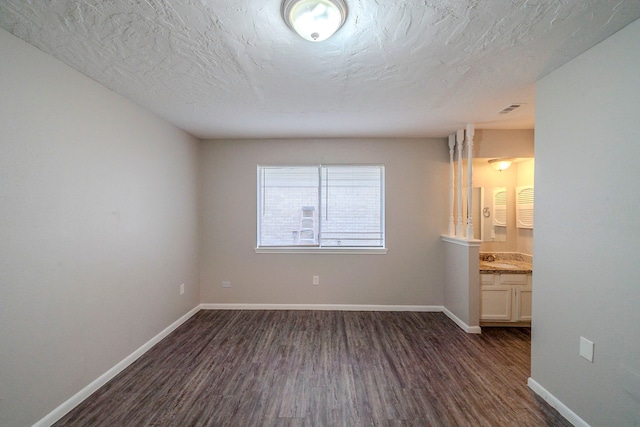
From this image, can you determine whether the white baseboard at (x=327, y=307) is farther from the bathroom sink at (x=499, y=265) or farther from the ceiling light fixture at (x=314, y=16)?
the ceiling light fixture at (x=314, y=16)

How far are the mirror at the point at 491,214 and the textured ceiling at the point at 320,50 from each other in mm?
1342

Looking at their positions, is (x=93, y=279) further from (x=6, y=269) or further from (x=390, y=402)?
(x=390, y=402)

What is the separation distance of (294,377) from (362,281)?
1814 mm

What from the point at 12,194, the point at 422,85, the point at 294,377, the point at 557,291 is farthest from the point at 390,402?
the point at 12,194

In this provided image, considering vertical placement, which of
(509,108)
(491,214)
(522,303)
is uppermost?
(509,108)

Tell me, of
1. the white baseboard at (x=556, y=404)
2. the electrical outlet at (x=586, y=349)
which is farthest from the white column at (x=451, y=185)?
the electrical outlet at (x=586, y=349)

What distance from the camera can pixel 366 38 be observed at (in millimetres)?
1588

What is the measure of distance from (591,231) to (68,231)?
139 inches

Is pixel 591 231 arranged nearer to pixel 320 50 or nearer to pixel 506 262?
pixel 320 50

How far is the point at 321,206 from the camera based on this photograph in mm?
3914

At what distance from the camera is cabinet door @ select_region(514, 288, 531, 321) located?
10.5 ft

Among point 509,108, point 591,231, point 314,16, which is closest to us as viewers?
point 314,16

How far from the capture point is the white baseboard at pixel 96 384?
1.77 m

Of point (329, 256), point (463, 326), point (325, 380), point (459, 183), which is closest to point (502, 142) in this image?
point (459, 183)
